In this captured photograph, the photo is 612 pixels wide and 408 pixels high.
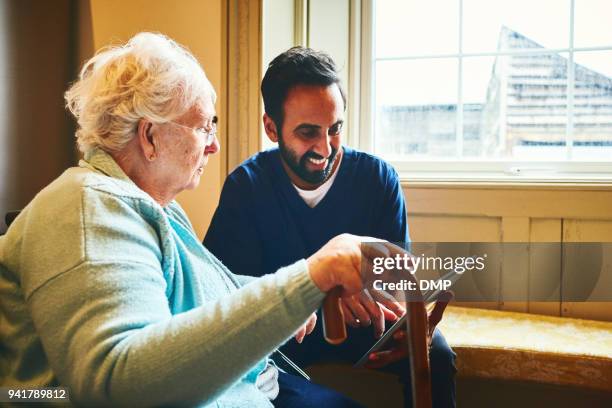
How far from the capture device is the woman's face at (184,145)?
94 cm

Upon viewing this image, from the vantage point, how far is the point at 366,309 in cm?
113

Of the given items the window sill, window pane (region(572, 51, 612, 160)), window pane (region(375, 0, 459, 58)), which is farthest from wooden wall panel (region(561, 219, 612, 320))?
window pane (region(375, 0, 459, 58))

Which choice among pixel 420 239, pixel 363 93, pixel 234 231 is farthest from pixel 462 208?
pixel 234 231

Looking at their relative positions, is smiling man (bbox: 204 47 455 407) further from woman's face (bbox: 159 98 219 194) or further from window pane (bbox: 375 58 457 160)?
window pane (bbox: 375 58 457 160)

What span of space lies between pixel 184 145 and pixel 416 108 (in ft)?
4.25

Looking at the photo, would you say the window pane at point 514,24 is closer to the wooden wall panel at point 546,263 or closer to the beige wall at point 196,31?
the wooden wall panel at point 546,263

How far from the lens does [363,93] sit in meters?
2.11

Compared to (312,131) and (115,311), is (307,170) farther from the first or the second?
(115,311)

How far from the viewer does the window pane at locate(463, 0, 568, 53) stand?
191 cm

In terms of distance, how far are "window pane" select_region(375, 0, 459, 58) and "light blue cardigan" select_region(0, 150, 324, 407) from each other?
4.91ft

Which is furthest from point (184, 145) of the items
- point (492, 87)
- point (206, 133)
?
point (492, 87)

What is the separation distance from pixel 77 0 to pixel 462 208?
144 cm

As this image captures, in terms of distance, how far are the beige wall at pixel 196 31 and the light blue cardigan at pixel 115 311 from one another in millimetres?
1057

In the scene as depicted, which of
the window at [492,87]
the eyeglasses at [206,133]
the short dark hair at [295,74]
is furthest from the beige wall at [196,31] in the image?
the eyeglasses at [206,133]
